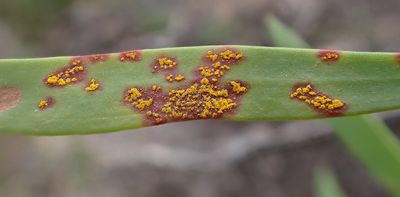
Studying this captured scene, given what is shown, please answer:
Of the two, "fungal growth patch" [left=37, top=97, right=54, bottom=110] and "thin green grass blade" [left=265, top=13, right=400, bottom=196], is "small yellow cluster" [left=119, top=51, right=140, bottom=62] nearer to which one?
"fungal growth patch" [left=37, top=97, right=54, bottom=110]

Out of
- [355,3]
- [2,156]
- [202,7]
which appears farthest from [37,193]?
[355,3]

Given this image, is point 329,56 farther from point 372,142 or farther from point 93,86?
point 372,142

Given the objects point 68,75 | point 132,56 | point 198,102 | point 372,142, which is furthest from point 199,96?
point 372,142

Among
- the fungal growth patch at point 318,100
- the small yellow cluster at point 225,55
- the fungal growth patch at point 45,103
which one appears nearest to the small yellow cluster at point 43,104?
the fungal growth patch at point 45,103

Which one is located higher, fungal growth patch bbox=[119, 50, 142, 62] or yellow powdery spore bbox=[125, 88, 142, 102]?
fungal growth patch bbox=[119, 50, 142, 62]

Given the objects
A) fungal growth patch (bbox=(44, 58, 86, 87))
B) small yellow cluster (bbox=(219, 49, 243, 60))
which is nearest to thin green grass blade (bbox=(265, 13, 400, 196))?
small yellow cluster (bbox=(219, 49, 243, 60))

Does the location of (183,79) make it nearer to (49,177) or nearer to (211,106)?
(211,106)

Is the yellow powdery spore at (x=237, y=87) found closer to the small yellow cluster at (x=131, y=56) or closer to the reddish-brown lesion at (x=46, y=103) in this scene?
the small yellow cluster at (x=131, y=56)

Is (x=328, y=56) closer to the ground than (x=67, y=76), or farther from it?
farther from it
